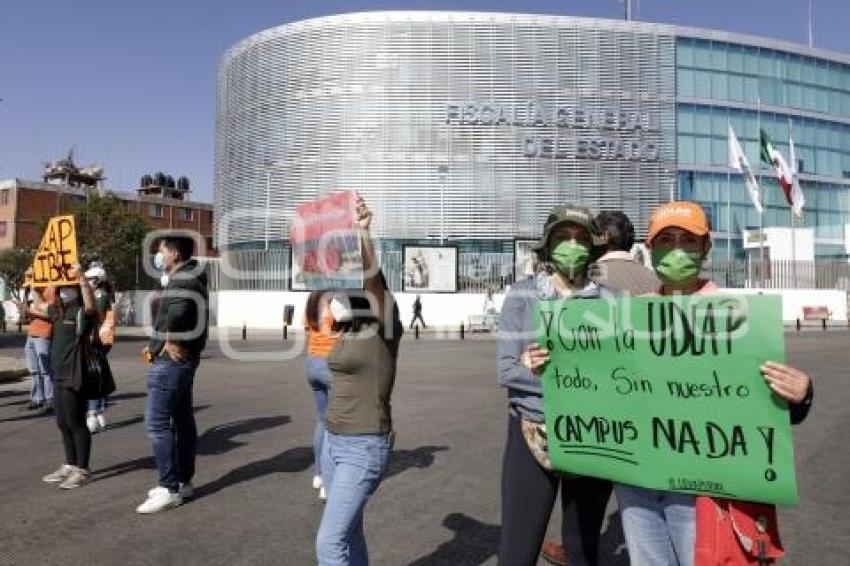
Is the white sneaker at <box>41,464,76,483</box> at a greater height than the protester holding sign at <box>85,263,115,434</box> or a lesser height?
lesser

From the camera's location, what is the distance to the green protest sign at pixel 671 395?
2551mm

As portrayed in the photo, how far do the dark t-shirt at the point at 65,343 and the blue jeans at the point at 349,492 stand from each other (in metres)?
3.75

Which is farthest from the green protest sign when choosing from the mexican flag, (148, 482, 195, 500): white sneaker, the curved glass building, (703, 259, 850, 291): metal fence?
the mexican flag

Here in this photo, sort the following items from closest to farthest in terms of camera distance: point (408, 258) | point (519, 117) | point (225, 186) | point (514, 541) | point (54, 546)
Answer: point (514, 541), point (54, 546), point (408, 258), point (519, 117), point (225, 186)

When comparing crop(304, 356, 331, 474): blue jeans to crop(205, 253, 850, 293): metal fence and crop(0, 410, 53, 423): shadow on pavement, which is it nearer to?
crop(0, 410, 53, 423): shadow on pavement

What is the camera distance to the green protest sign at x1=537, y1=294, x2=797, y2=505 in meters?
2.55

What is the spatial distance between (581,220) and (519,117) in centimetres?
4650

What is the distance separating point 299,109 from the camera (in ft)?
164

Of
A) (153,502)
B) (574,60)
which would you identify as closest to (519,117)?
(574,60)

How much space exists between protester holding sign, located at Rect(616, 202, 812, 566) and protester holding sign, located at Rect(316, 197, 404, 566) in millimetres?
1088

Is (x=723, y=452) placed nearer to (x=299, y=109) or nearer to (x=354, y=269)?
(x=354, y=269)

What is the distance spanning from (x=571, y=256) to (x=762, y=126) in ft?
189

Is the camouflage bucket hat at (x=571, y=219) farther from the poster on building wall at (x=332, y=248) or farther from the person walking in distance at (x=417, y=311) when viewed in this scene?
the person walking in distance at (x=417, y=311)

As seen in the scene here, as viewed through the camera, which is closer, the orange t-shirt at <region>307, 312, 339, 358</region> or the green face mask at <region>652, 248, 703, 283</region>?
the green face mask at <region>652, 248, 703, 283</region>
